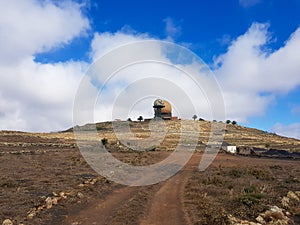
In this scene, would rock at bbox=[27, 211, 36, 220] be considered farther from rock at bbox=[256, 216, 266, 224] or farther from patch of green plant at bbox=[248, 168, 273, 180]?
patch of green plant at bbox=[248, 168, 273, 180]

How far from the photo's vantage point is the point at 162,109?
113688mm

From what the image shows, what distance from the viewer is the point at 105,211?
1716 cm

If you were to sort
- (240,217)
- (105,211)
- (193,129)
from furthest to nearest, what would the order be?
(193,129), (105,211), (240,217)

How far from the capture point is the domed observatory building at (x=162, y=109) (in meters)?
112

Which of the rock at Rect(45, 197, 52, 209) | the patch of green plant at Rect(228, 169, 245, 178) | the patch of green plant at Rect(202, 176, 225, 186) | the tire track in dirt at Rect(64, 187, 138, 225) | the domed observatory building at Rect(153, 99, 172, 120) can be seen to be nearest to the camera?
the tire track in dirt at Rect(64, 187, 138, 225)

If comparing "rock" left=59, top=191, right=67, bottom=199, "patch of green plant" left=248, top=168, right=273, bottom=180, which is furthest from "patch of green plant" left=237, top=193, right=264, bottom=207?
"patch of green plant" left=248, top=168, right=273, bottom=180

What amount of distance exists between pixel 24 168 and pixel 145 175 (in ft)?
40.3

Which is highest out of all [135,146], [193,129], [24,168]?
[193,129]

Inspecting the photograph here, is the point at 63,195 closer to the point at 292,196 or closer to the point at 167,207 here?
the point at 167,207

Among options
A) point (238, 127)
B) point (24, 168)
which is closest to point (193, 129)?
point (238, 127)

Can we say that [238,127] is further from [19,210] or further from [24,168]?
[19,210]

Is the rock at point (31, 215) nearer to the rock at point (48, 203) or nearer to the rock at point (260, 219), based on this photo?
the rock at point (48, 203)

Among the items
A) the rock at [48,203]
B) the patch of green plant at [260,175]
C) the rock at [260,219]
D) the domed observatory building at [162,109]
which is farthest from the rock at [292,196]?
the domed observatory building at [162,109]

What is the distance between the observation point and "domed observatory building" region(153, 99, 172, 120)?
112 metres
